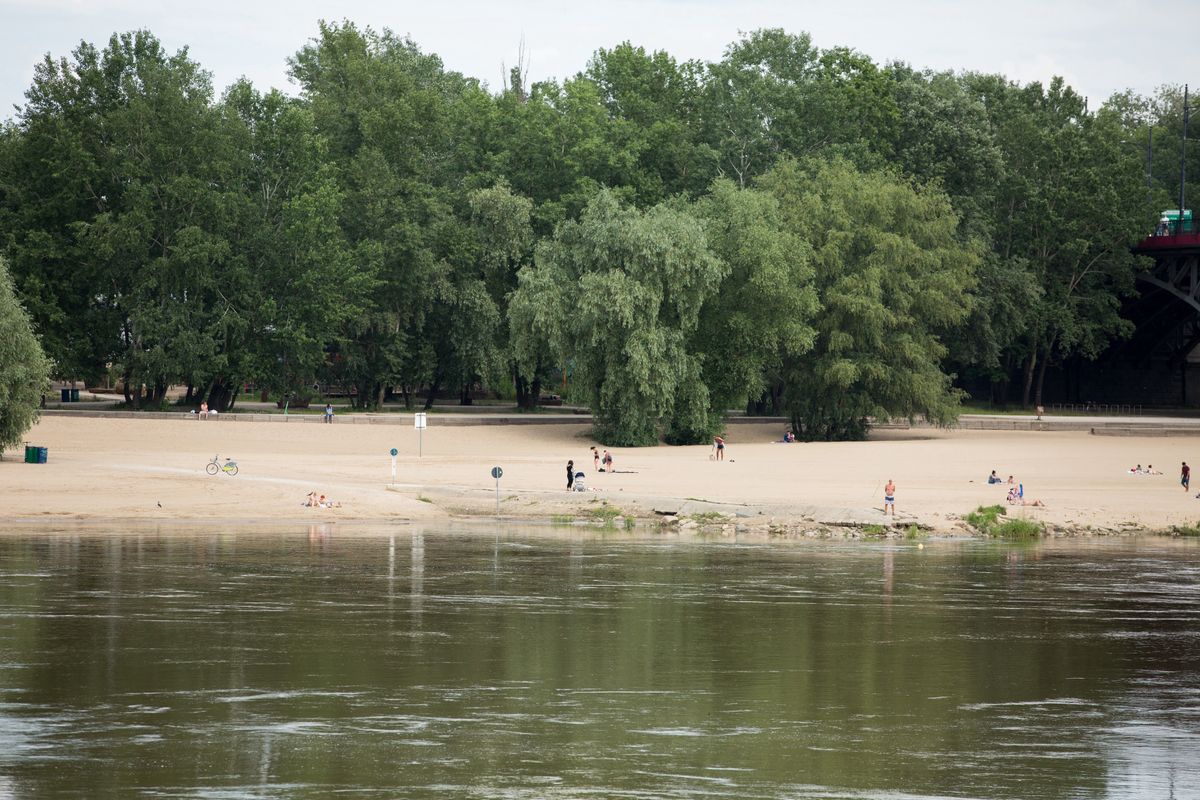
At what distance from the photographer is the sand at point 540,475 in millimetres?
45344

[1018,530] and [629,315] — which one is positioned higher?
[629,315]

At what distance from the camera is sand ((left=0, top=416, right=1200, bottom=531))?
45.3 m

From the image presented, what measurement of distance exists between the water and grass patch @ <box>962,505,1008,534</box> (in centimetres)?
642

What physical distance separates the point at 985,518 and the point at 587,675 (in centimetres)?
2491

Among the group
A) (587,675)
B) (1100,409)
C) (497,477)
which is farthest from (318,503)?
(1100,409)

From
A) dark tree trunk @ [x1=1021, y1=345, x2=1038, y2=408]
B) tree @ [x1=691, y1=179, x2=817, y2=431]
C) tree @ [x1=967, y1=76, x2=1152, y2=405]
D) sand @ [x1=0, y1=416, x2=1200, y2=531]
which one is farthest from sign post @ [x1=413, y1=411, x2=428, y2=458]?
dark tree trunk @ [x1=1021, y1=345, x2=1038, y2=408]

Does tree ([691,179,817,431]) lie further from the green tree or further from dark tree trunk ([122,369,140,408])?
dark tree trunk ([122,369,140,408])

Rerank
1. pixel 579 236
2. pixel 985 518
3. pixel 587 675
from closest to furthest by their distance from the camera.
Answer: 1. pixel 587 675
2. pixel 985 518
3. pixel 579 236

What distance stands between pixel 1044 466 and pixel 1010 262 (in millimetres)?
37790

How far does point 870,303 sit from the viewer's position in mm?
81188

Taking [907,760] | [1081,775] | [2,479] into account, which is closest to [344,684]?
[907,760]

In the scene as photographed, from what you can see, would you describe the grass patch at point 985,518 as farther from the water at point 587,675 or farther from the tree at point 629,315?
the tree at point 629,315

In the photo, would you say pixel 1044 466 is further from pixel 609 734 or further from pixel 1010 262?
pixel 609 734

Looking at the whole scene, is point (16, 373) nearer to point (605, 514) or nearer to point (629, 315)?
point (605, 514)
